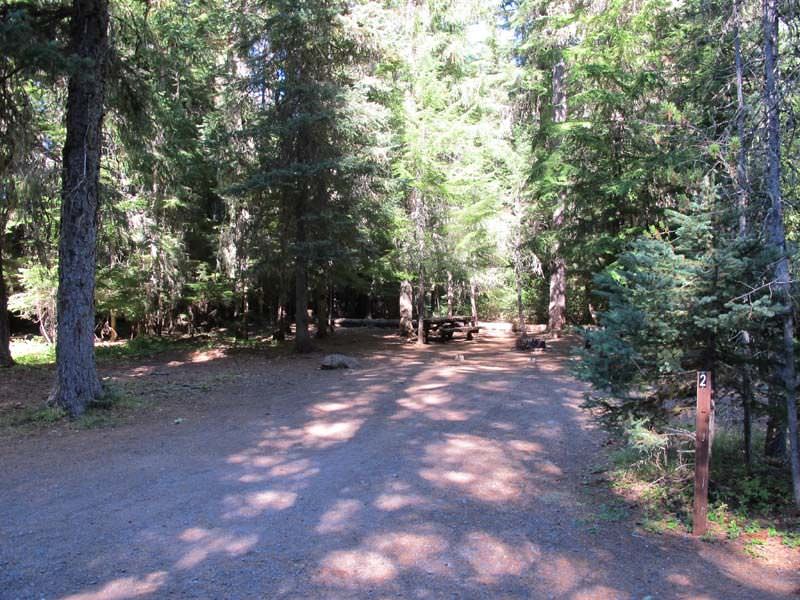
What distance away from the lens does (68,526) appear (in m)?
4.69

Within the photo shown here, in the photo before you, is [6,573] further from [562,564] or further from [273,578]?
[562,564]

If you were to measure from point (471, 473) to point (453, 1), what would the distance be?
20.0 m

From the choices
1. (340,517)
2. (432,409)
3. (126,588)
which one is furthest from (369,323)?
(126,588)

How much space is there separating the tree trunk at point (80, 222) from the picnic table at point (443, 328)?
1217 cm

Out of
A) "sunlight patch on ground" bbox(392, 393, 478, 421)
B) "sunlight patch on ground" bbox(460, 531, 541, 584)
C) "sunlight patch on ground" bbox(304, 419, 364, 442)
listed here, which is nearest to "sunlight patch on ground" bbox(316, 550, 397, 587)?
"sunlight patch on ground" bbox(460, 531, 541, 584)

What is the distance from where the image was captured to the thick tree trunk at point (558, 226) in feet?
57.5

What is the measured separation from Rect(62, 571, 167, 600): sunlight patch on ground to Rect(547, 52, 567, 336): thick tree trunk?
13331 mm

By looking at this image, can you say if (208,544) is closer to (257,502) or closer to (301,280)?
(257,502)

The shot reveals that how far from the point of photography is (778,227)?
484 centimetres

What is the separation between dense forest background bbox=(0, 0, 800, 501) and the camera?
487cm

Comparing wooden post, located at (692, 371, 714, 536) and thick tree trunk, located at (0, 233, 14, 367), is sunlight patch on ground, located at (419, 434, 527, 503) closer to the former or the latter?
wooden post, located at (692, 371, 714, 536)

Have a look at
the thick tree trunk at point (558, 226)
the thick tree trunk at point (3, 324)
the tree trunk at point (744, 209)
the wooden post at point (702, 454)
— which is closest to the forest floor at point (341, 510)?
the wooden post at point (702, 454)

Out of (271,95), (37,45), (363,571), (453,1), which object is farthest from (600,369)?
(453,1)

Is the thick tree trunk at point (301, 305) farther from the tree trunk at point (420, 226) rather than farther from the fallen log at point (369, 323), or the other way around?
the fallen log at point (369, 323)
